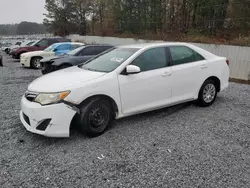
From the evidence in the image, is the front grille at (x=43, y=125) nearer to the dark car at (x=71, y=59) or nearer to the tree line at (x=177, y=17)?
the dark car at (x=71, y=59)

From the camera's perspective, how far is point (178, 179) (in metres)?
2.48

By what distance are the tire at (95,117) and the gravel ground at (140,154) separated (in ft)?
0.54

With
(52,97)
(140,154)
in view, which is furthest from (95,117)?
(140,154)

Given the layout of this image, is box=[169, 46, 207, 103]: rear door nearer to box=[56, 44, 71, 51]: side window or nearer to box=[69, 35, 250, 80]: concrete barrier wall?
box=[69, 35, 250, 80]: concrete barrier wall

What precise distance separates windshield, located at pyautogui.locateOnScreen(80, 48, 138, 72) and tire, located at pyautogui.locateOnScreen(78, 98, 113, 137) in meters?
0.66

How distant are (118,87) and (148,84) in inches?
24.3

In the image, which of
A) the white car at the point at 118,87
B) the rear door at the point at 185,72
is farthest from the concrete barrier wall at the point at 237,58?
the rear door at the point at 185,72

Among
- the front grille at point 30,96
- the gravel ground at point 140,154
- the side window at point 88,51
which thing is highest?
the side window at point 88,51

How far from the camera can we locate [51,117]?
310 centimetres

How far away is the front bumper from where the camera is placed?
3.09 m

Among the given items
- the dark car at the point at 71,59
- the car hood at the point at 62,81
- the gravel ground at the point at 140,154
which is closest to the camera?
the gravel ground at the point at 140,154

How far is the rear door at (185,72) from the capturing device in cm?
427

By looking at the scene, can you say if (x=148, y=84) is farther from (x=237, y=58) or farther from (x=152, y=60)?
(x=237, y=58)

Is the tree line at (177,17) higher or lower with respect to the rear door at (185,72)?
higher
